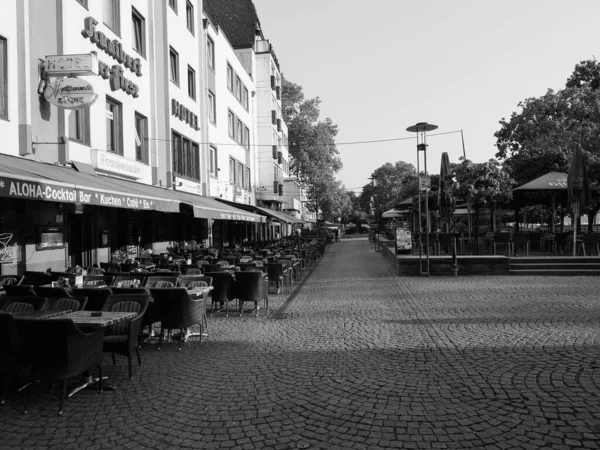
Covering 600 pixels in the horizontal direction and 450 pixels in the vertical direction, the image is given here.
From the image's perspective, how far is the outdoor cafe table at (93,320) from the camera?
15.1ft

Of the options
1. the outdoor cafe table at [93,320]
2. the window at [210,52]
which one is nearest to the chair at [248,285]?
the outdoor cafe table at [93,320]

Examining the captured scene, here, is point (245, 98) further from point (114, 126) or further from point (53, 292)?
point (53, 292)

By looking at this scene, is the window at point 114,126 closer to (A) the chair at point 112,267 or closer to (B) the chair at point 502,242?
(A) the chair at point 112,267

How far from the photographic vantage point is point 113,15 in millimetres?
Answer: 14172

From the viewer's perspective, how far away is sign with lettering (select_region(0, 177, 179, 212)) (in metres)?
6.56

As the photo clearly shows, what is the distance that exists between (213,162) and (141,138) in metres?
8.06

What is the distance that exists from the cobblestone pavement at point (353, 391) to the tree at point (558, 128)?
18.5 meters

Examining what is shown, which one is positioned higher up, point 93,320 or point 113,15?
point 113,15

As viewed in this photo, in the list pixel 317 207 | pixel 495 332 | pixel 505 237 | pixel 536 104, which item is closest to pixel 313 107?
pixel 317 207

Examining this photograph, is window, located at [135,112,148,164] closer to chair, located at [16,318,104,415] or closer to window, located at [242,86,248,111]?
chair, located at [16,318,104,415]

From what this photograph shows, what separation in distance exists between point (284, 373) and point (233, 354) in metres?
1.11

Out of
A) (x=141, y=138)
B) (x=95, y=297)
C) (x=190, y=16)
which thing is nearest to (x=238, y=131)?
(x=190, y=16)

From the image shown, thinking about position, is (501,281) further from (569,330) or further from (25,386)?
(25,386)

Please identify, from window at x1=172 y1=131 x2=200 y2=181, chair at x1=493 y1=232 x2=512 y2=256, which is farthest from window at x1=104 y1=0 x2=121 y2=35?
chair at x1=493 y1=232 x2=512 y2=256
